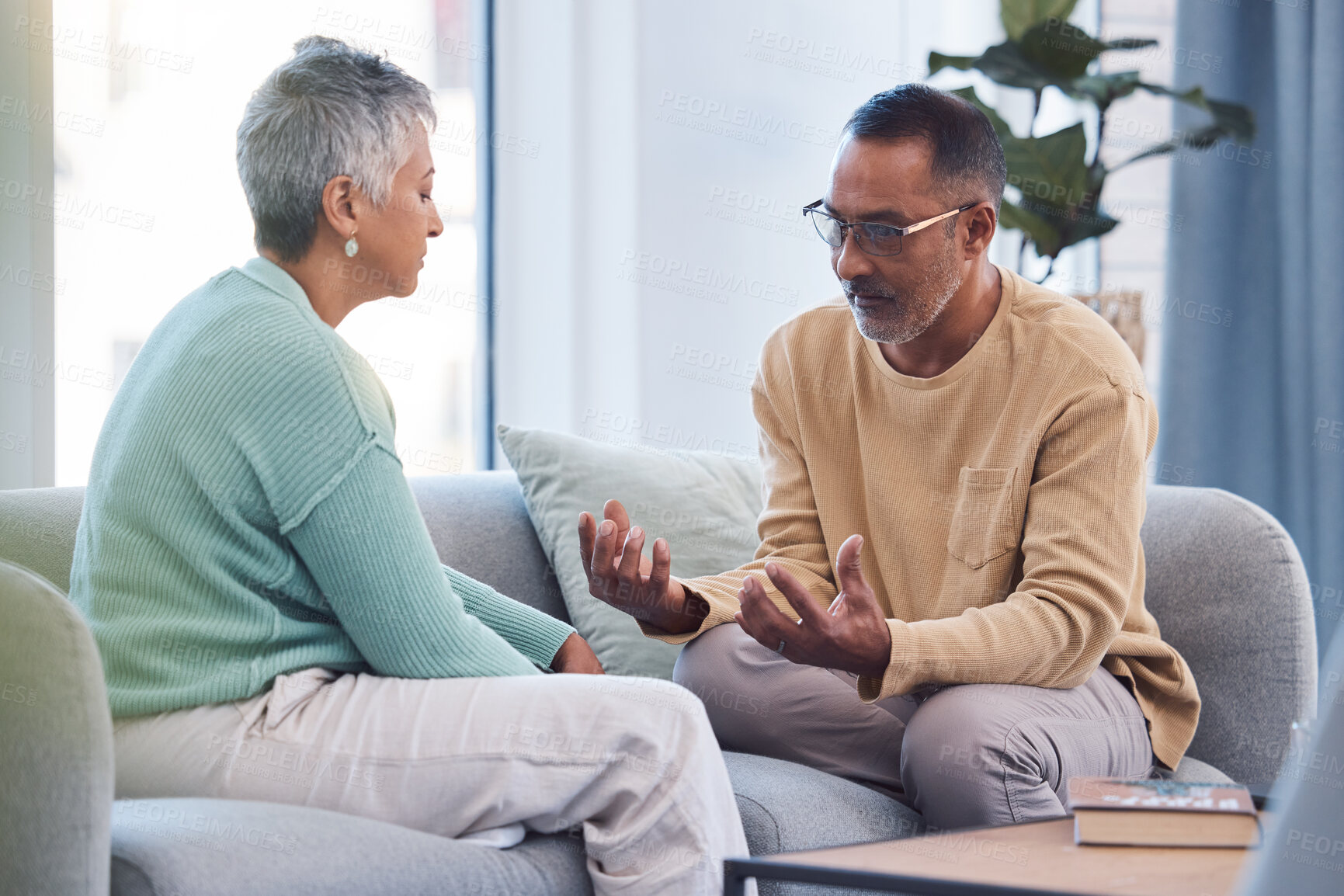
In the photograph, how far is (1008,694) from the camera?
1410 millimetres

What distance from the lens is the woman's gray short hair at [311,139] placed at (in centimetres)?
133

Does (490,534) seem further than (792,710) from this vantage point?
Yes

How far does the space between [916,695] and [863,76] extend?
7.50ft

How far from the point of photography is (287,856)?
3.43 ft

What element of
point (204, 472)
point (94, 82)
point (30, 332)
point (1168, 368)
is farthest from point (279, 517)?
point (1168, 368)

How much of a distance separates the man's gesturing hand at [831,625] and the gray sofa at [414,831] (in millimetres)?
199

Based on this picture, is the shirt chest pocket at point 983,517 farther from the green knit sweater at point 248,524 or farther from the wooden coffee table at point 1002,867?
the green knit sweater at point 248,524

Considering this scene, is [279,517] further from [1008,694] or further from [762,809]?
[1008,694]

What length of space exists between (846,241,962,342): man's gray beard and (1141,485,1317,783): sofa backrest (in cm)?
56

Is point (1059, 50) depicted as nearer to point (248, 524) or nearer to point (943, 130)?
point (943, 130)

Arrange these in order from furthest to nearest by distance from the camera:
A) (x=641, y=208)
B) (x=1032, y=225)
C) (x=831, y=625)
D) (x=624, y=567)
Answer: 1. (x=641, y=208)
2. (x=1032, y=225)
3. (x=624, y=567)
4. (x=831, y=625)

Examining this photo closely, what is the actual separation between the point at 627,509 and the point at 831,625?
67 cm

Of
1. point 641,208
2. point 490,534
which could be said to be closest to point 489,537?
point 490,534

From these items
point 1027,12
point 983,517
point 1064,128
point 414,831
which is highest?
point 1027,12
